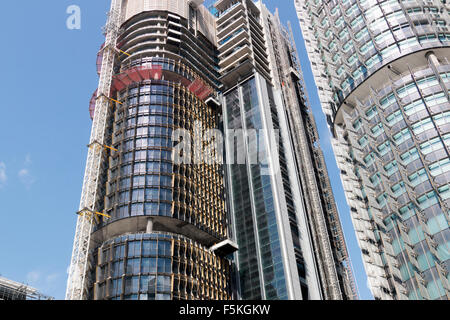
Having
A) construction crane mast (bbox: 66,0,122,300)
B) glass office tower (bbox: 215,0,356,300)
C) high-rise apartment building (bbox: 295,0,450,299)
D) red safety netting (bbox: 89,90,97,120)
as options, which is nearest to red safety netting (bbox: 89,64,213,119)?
red safety netting (bbox: 89,90,97,120)

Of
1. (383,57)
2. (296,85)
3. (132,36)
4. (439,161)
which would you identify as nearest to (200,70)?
(132,36)

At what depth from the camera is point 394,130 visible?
3201 inches

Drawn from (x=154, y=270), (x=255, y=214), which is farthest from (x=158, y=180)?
(x=255, y=214)

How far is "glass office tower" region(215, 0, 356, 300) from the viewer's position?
89.4 meters

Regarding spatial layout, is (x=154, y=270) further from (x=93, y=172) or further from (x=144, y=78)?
(x=144, y=78)

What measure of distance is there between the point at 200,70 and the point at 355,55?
45.8m

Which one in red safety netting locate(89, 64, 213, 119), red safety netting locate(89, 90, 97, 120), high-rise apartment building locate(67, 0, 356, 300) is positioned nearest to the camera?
high-rise apartment building locate(67, 0, 356, 300)

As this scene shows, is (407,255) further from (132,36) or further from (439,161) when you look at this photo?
(132,36)

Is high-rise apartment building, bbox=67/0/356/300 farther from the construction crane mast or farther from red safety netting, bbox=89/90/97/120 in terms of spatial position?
red safety netting, bbox=89/90/97/120

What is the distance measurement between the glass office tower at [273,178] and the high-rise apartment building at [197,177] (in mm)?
316

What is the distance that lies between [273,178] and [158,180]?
25521 mm

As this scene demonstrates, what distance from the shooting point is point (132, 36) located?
122188 millimetres

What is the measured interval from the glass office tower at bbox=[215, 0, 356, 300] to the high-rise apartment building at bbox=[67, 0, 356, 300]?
0.32 meters

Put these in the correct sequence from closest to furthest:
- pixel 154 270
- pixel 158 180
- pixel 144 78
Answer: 1. pixel 154 270
2. pixel 158 180
3. pixel 144 78
